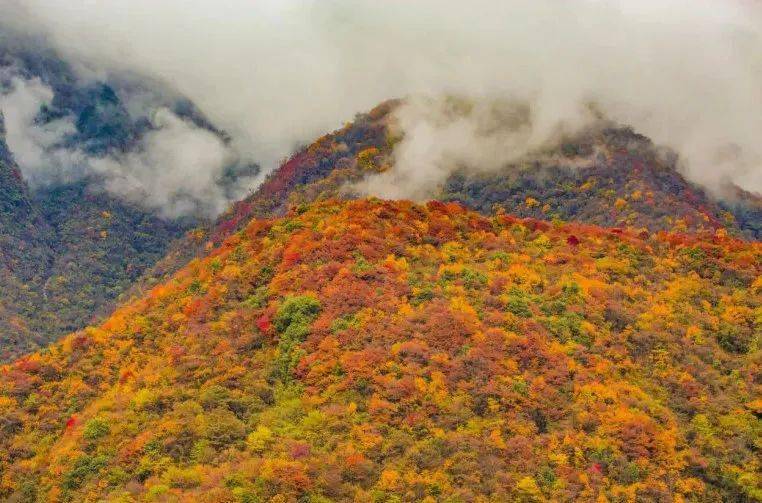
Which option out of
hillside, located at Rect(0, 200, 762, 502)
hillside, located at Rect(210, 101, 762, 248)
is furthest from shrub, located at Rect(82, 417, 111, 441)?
hillside, located at Rect(210, 101, 762, 248)

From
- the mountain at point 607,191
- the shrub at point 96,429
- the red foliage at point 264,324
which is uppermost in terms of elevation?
the mountain at point 607,191

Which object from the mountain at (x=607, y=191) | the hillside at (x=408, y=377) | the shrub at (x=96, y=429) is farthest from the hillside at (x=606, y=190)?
the shrub at (x=96, y=429)

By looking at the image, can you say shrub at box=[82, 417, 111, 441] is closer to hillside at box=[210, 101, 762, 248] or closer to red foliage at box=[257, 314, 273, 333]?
red foliage at box=[257, 314, 273, 333]

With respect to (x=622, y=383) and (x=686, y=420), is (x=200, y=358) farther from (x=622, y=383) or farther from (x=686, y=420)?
(x=686, y=420)

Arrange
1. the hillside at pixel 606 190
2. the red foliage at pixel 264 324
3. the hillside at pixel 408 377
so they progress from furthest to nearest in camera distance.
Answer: the hillside at pixel 606 190 → the red foliage at pixel 264 324 → the hillside at pixel 408 377

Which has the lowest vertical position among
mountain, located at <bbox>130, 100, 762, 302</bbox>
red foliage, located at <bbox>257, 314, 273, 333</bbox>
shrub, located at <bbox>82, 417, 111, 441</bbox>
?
shrub, located at <bbox>82, 417, 111, 441</bbox>

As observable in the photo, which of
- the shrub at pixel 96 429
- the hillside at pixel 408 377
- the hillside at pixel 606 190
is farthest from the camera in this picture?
the hillside at pixel 606 190

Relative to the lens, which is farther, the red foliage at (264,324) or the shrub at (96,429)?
the red foliage at (264,324)

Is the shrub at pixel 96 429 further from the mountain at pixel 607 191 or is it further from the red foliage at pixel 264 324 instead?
the mountain at pixel 607 191

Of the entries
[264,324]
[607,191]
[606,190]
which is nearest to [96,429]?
[264,324]
